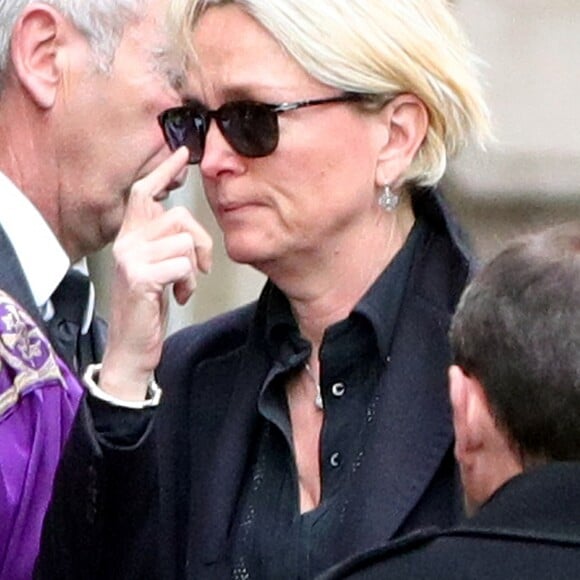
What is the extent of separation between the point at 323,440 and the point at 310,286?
0.24 m

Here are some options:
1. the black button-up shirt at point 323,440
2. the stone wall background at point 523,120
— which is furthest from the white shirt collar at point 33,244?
the stone wall background at point 523,120

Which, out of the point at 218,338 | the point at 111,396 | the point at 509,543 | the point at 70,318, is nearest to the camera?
the point at 509,543

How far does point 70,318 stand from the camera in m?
4.80

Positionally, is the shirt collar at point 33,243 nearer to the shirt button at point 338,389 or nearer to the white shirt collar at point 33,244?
the white shirt collar at point 33,244

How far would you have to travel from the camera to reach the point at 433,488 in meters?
4.33

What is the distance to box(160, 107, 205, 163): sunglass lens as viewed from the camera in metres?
4.42

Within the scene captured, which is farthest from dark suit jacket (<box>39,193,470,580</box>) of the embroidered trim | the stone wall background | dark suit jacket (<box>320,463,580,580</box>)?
the stone wall background

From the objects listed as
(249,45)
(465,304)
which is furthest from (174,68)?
(465,304)

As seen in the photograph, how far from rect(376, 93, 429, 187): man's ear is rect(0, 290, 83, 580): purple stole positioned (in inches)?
23.6

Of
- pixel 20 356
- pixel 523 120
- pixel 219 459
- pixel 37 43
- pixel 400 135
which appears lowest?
pixel 523 120

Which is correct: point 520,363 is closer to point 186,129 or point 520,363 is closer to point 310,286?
point 310,286

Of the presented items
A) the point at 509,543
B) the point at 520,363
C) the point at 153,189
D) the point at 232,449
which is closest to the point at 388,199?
the point at 153,189

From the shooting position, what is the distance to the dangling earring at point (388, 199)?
4.43 metres

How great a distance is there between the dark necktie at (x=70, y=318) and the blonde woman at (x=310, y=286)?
38 centimetres
